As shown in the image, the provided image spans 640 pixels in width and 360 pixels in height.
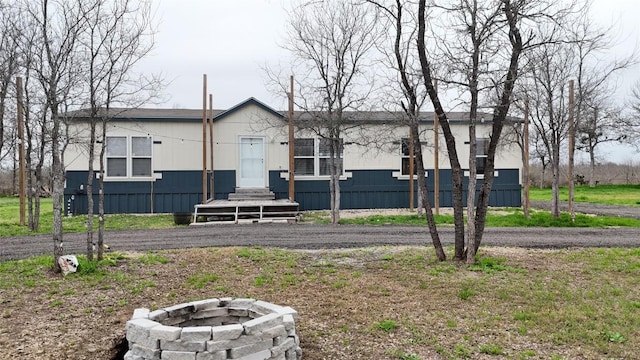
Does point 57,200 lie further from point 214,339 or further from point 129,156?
point 129,156

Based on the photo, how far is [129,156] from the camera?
1712cm

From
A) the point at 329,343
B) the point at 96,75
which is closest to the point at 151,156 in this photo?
the point at 96,75

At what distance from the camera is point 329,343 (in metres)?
4.77

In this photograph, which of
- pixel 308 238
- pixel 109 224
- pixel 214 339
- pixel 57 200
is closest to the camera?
pixel 214 339

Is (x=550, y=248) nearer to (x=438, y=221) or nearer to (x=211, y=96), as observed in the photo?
(x=438, y=221)

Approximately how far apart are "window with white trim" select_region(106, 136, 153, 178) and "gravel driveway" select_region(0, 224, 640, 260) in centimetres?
512

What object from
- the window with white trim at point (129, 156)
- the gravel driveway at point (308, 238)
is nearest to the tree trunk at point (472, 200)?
the gravel driveway at point (308, 238)

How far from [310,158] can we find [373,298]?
1229 cm

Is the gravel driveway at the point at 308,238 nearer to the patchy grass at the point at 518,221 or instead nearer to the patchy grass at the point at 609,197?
the patchy grass at the point at 518,221

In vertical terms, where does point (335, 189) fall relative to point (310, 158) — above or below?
below

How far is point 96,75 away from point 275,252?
→ 427 centimetres

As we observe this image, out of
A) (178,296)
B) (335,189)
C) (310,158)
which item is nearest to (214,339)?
(178,296)

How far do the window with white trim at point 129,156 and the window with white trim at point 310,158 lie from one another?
5.44m

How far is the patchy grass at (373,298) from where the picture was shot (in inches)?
184
